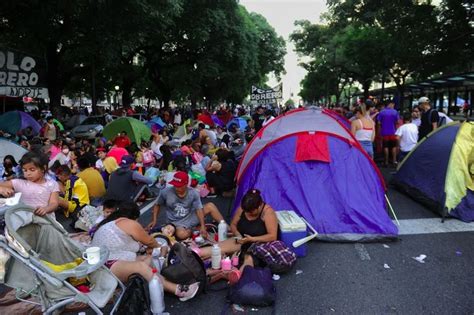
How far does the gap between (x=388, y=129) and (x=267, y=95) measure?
10.2 meters

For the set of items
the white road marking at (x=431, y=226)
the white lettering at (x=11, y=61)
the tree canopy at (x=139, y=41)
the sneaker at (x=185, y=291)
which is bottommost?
the sneaker at (x=185, y=291)

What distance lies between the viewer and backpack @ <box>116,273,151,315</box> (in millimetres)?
3318

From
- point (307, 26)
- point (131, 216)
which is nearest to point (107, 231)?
point (131, 216)

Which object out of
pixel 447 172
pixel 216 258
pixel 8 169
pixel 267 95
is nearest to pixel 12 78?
pixel 8 169

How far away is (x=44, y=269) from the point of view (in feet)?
10.2

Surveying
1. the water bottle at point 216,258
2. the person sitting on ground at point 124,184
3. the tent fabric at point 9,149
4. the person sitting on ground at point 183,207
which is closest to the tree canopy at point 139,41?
the tent fabric at point 9,149

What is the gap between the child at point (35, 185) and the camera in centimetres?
432

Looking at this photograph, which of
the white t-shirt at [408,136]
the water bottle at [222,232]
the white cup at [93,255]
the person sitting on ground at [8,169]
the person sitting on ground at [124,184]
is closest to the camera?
the white cup at [93,255]

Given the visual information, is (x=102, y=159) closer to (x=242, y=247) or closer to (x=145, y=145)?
(x=145, y=145)

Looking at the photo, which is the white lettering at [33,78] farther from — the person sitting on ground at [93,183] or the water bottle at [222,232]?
the water bottle at [222,232]

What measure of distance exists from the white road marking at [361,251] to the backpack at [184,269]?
7.05ft

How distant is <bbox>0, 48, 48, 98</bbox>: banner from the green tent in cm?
364

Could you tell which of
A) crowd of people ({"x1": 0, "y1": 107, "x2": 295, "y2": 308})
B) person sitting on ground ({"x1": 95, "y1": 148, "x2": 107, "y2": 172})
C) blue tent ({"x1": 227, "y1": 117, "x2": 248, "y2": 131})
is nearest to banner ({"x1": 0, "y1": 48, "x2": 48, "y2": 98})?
crowd of people ({"x1": 0, "y1": 107, "x2": 295, "y2": 308})

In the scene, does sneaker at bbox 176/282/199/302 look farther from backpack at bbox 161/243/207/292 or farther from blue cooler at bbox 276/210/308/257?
blue cooler at bbox 276/210/308/257
